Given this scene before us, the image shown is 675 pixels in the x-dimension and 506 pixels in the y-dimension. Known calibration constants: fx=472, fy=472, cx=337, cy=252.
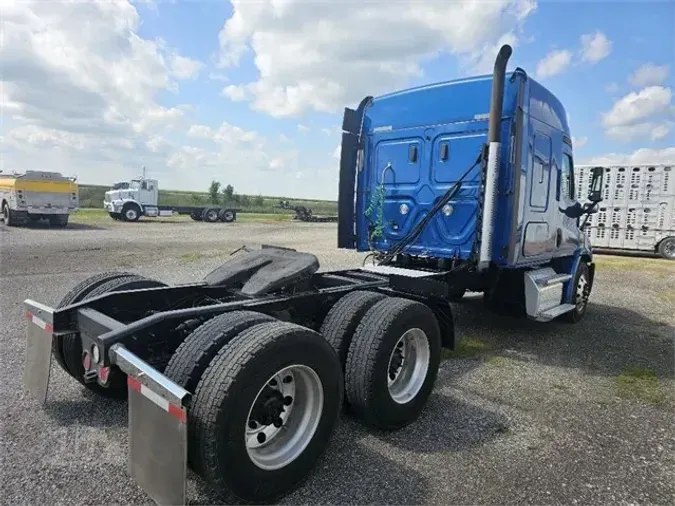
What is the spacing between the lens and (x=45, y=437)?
10.6 ft

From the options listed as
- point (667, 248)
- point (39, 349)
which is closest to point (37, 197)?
point (39, 349)

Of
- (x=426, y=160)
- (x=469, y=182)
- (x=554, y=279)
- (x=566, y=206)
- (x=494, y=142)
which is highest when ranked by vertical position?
(x=494, y=142)

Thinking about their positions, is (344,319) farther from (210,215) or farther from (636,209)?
(210,215)

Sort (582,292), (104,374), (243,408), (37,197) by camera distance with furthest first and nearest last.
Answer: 1. (37,197)
2. (582,292)
3. (104,374)
4. (243,408)

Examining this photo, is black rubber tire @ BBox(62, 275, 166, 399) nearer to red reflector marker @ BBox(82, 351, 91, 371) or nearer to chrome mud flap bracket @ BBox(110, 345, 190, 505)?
red reflector marker @ BBox(82, 351, 91, 371)

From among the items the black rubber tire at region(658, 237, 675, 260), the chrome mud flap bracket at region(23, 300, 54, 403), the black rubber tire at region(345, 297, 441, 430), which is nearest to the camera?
the chrome mud flap bracket at region(23, 300, 54, 403)

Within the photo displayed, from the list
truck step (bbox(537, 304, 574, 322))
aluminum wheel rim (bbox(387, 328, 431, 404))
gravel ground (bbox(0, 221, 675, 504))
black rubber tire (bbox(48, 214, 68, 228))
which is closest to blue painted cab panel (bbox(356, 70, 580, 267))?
truck step (bbox(537, 304, 574, 322))

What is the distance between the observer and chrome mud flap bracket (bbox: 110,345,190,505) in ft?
7.38

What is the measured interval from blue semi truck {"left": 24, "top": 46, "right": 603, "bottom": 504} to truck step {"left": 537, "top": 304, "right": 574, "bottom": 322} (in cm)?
3

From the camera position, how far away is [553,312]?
20.4 feet

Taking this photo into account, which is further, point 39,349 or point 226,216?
point 226,216

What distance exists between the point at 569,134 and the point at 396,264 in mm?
3182

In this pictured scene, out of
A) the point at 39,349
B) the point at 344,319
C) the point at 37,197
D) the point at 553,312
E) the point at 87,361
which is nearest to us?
the point at 87,361

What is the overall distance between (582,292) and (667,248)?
469 inches
